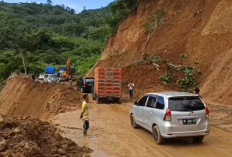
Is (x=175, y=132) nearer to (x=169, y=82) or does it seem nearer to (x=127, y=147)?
(x=127, y=147)

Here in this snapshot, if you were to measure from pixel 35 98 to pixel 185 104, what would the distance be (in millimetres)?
28462

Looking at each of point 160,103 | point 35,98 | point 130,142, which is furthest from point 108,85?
point 160,103

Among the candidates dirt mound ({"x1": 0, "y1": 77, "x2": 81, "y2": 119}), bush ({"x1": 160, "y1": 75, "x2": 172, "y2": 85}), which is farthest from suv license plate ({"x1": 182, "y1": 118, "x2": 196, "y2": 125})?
bush ({"x1": 160, "y1": 75, "x2": 172, "y2": 85})

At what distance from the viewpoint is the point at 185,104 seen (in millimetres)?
13508

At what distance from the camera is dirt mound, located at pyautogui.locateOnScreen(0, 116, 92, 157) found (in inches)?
464

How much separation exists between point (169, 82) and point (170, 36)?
8602 millimetres

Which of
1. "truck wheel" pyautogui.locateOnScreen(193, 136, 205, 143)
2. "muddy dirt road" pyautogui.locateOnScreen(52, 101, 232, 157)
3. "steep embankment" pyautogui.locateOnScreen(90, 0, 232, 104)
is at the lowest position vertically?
"muddy dirt road" pyautogui.locateOnScreen(52, 101, 232, 157)

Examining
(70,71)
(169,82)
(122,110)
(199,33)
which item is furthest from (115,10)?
(122,110)

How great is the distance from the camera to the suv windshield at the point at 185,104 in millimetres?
13406

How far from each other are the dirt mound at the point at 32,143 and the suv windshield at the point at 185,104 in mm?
3248

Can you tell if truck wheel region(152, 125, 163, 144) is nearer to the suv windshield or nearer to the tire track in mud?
the tire track in mud

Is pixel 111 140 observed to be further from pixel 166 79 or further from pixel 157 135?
pixel 166 79

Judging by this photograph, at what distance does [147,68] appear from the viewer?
3600cm

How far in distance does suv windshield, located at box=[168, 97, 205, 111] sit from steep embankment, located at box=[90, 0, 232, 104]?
38.7ft
